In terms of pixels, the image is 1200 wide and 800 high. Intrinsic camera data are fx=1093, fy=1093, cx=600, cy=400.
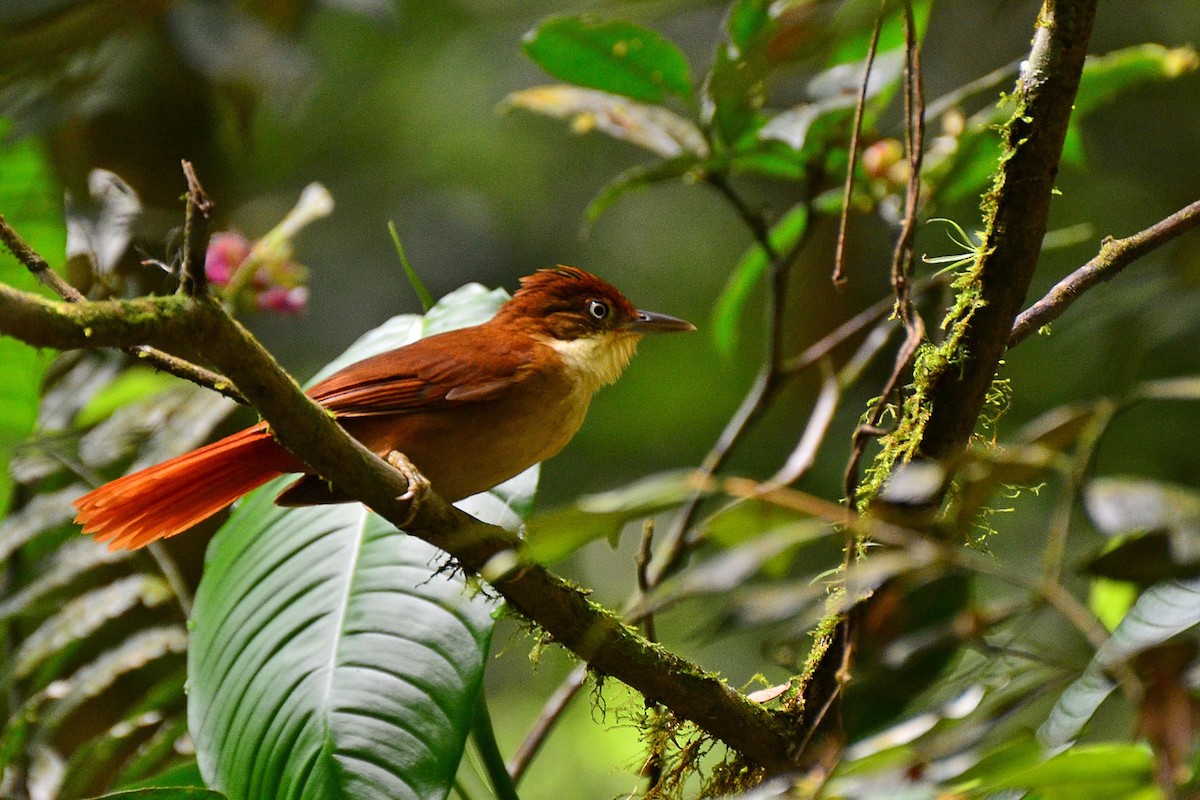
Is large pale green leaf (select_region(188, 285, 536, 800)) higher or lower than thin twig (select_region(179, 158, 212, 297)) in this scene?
lower

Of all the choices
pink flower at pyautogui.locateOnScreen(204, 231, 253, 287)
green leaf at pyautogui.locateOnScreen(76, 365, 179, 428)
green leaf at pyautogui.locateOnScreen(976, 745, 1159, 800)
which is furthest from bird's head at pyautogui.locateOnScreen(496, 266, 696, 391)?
green leaf at pyautogui.locateOnScreen(976, 745, 1159, 800)

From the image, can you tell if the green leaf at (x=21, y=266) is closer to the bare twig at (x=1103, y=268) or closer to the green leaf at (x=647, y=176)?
the green leaf at (x=647, y=176)

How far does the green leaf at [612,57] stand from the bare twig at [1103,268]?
4.17 ft

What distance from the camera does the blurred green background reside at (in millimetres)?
4598

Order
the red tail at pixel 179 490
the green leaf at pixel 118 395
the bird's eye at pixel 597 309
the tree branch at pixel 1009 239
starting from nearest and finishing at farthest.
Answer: the tree branch at pixel 1009 239 < the red tail at pixel 179 490 < the bird's eye at pixel 597 309 < the green leaf at pixel 118 395

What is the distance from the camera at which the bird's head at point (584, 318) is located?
317 centimetres

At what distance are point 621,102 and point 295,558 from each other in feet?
5.30


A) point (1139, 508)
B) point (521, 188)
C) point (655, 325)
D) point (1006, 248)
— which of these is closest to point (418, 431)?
point (655, 325)

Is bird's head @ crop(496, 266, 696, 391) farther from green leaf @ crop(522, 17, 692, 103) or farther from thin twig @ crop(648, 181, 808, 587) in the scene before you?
green leaf @ crop(522, 17, 692, 103)

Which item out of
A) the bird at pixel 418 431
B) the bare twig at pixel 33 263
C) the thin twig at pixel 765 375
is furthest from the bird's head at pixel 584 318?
the bare twig at pixel 33 263

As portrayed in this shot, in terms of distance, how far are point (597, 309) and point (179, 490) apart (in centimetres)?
132

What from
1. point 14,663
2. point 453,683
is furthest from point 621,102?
point 14,663

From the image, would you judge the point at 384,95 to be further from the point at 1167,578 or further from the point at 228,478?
the point at 1167,578

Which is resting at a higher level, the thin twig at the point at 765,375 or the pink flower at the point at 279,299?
the pink flower at the point at 279,299
